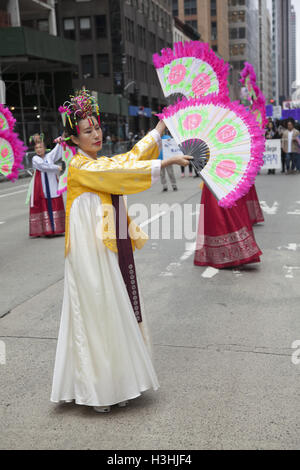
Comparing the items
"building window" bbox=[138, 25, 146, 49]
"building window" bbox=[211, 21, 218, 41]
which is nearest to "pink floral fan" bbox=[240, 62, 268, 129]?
"building window" bbox=[138, 25, 146, 49]

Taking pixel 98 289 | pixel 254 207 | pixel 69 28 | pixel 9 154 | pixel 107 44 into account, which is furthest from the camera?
pixel 69 28

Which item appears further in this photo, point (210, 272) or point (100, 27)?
point (100, 27)

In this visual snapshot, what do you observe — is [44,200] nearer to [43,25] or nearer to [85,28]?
[43,25]

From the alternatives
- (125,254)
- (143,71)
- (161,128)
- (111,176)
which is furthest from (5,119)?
(143,71)

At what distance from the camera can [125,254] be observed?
3.59 m

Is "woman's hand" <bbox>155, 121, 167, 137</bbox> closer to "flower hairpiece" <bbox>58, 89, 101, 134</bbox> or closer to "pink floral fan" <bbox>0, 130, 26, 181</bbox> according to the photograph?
"flower hairpiece" <bbox>58, 89, 101, 134</bbox>

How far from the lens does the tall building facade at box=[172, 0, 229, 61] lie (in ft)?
303

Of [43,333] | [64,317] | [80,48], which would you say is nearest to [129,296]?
[64,317]

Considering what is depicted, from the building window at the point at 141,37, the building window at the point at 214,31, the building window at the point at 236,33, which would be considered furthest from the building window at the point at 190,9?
the building window at the point at 141,37

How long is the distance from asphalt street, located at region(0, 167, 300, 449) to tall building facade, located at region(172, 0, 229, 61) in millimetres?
85004

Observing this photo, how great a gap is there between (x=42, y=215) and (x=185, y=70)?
244 inches

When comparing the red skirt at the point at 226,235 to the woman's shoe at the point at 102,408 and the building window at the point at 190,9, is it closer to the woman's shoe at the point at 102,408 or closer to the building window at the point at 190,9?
the woman's shoe at the point at 102,408

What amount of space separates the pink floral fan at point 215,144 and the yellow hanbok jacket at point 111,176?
0.65 feet
